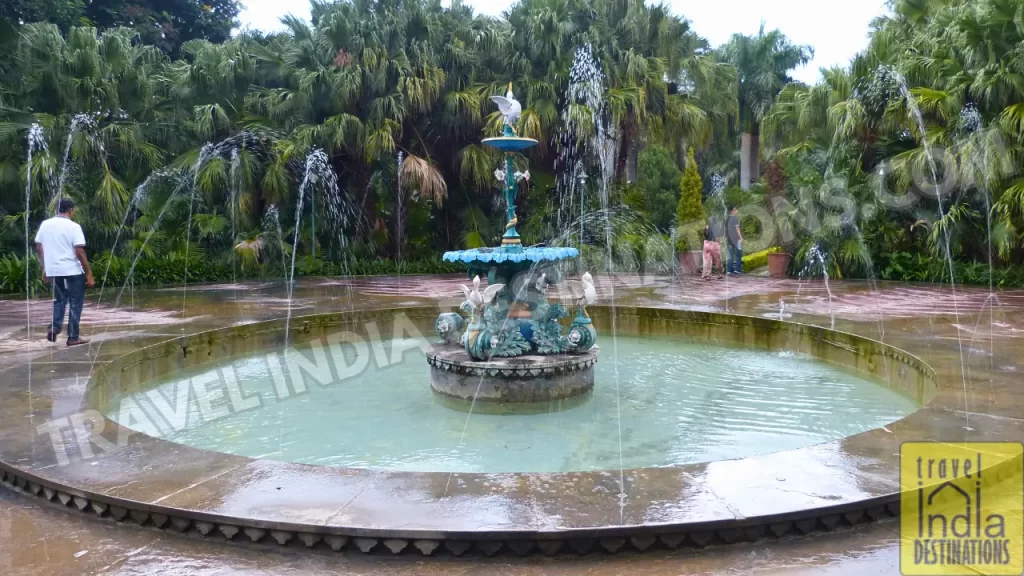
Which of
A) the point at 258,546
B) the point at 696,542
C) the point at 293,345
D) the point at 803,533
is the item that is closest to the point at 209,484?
the point at 258,546

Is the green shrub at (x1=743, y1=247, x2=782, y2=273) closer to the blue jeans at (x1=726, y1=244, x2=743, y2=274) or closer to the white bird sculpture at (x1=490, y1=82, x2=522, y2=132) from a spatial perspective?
the blue jeans at (x1=726, y1=244, x2=743, y2=274)

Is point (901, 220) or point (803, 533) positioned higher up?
point (901, 220)

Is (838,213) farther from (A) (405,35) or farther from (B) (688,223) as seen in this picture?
(A) (405,35)

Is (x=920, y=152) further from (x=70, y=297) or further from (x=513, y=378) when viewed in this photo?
(x=70, y=297)

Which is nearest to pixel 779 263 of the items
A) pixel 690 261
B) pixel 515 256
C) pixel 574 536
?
pixel 690 261

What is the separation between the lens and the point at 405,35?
1800cm

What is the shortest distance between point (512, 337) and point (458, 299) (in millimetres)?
5131

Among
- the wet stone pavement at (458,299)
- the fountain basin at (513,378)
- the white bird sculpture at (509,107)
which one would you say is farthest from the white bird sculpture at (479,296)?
the wet stone pavement at (458,299)

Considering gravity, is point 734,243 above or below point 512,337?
above

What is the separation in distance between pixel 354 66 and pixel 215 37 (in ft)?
55.8

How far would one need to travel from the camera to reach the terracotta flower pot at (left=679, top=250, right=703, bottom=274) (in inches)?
710

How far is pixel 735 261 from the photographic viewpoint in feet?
57.7

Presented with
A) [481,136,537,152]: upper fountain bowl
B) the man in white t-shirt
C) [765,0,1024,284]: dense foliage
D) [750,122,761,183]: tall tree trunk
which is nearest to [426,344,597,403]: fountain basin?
[481,136,537,152]: upper fountain bowl

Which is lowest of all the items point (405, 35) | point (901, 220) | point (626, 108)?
point (901, 220)
